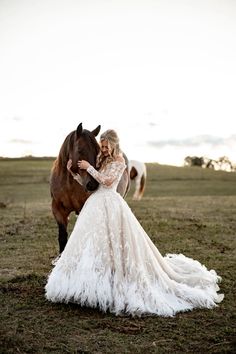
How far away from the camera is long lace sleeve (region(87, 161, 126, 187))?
5.89m

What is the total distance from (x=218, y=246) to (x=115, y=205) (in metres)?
5.21

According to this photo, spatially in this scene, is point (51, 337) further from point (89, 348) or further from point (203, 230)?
point (203, 230)

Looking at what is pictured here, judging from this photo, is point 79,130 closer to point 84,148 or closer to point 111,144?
point 84,148

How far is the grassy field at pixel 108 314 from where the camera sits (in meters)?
4.56

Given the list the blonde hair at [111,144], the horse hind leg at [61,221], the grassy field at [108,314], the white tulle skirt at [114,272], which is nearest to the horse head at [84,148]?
the blonde hair at [111,144]

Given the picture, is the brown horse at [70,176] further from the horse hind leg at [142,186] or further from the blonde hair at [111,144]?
the horse hind leg at [142,186]

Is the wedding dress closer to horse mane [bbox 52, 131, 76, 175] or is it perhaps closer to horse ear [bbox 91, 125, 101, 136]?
horse ear [bbox 91, 125, 101, 136]

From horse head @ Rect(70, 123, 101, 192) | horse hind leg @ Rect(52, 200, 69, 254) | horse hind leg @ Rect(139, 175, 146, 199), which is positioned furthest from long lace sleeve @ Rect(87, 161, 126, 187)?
horse hind leg @ Rect(139, 175, 146, 199)

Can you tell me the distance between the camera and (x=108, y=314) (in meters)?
5.46

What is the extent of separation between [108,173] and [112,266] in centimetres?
131

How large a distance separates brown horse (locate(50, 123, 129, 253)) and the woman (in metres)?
0.32

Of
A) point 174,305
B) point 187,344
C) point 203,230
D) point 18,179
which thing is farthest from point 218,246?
point 18,179

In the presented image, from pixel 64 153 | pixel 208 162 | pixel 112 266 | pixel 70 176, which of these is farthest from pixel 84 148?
pixel 208 162

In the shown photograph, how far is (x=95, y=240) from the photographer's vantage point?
5695 millimetres
